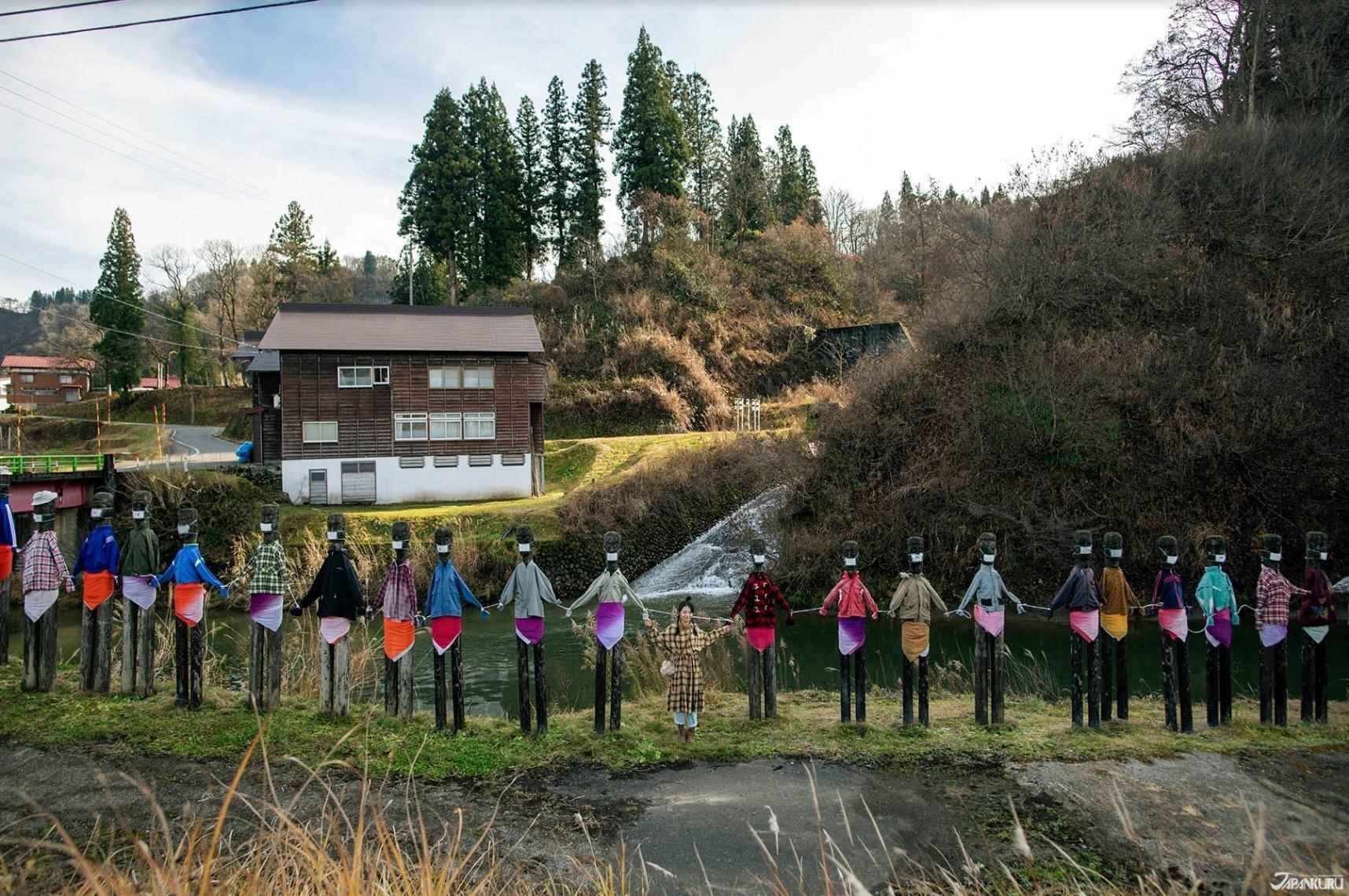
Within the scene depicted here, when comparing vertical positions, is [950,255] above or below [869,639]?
above

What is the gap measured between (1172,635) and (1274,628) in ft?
3.48

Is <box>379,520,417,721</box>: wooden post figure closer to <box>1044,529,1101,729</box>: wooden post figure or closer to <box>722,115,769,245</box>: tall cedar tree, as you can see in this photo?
<box>1044,529,1101,729</box>: wooden post figure

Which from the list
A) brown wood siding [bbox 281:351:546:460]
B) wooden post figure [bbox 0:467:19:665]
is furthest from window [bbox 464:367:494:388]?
wooden post figure [bbox 0:467:19:665]

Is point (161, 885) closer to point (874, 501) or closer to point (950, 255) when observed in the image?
point (874, 501)

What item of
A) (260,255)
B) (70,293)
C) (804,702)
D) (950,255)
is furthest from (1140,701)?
(70,293)

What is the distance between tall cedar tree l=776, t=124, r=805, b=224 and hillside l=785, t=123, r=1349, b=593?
37709 mm

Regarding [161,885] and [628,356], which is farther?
[628,356]

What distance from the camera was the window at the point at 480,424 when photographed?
31.0 m

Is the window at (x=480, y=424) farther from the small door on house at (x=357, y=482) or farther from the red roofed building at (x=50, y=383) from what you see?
the red roofed building at (x=50, y=383)

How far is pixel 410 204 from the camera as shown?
171ft

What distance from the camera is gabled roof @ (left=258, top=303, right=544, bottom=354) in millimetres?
30047

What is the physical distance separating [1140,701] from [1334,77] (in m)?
26.7

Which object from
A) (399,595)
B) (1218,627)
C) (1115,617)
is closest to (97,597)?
(399,595)

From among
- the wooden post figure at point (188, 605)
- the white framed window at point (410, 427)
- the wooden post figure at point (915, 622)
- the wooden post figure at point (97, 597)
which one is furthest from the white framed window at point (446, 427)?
the wooden post figure at point (915, 622)
